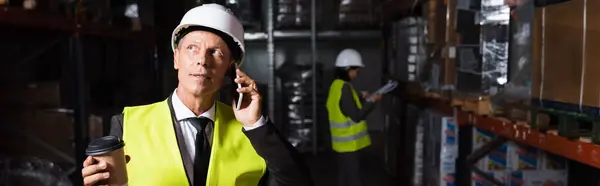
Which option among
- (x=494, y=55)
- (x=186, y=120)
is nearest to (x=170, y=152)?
(x=186, y=120)

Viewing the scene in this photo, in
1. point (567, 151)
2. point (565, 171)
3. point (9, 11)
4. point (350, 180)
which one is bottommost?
point (350, 180)

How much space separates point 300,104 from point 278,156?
16.2 feet

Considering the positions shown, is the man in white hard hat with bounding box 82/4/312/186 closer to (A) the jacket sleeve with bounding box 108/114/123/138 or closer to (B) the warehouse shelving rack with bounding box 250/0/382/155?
(A) the jacket sleeve with bounding box 108/114/123/138

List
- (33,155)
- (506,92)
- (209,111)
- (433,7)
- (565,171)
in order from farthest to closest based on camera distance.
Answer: (433,7), (33,155), (565,171), (506,92), (209,111)

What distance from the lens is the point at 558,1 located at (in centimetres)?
264

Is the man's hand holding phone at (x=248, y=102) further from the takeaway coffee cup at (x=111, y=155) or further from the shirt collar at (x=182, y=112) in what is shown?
the takeaway coffee cup at (x=111, y=155)

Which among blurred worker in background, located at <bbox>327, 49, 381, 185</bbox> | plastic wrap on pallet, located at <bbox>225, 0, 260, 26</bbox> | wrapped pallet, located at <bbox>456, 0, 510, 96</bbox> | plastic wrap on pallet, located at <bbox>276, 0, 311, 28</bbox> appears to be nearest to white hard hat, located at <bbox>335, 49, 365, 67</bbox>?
blurred worker in background, located at <bbox>327, 49, 381, 185</bbox>

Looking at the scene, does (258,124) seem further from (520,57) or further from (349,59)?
(349,59)

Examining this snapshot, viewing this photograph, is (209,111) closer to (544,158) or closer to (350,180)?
(544,158)

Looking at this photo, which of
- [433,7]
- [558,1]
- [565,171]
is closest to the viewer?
[558,1]

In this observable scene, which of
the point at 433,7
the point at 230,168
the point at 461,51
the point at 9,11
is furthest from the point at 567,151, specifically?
the point at 9,11

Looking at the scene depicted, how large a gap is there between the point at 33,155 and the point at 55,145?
0.20 metres

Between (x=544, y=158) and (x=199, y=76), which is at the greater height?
(x=199, y=76)

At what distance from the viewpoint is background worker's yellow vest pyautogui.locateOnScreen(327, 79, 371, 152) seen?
4684 millimetres
